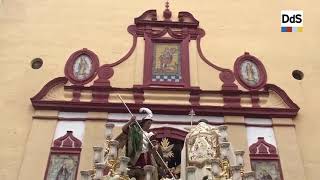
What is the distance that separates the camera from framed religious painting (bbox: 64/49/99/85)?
1064 cm

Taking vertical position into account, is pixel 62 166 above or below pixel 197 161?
above

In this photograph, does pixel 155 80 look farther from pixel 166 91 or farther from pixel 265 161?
pixel 265 161

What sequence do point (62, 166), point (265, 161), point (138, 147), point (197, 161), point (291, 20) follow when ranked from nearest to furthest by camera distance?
point (138, 147) < point (197, 161) < point (62, 166) < point (265, 161) < point (291, 20)

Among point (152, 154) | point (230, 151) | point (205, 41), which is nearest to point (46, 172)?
point (152, 154)

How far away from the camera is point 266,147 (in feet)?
32.3

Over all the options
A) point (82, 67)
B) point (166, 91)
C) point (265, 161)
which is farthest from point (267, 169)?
point (82, 67)

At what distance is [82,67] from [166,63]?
1806mm

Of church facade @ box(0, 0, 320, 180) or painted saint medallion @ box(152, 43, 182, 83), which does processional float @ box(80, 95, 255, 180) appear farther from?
painted saint medallion @ box(152, 43, 182, 83)

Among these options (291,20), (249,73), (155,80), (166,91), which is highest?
(291,20)

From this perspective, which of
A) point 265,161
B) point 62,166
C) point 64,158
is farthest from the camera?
point 265,161

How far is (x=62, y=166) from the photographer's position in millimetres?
9461

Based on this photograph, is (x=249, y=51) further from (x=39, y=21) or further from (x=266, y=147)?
(x=39, y=21)

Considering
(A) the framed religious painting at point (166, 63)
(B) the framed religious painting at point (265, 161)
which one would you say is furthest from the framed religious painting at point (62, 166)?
(B) the framed religious painting at point (265, 161)

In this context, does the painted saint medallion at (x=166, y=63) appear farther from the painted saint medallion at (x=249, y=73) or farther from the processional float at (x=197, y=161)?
the processional float at (x=197, y=161)
